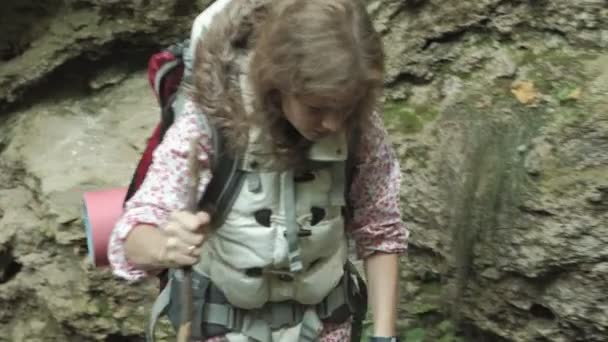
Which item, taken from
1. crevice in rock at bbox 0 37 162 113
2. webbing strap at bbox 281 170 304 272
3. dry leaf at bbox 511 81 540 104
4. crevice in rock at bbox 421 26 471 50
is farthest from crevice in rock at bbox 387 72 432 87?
webbing strap at bbox 281 170 304 272

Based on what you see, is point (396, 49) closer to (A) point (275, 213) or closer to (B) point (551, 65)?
(B) point (551, 65)

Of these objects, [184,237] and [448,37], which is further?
[448,37]

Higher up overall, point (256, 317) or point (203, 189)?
point (203, 189)

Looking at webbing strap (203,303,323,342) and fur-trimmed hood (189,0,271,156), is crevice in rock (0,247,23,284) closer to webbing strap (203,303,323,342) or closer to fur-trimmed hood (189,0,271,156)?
webbing strap (203,303,323,342)

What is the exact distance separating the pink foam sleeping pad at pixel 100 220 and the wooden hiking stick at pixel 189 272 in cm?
61

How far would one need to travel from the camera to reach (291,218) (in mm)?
2057

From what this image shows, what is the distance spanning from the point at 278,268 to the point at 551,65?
1583mm

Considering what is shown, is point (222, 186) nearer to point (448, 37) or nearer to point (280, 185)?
point (280, 185)

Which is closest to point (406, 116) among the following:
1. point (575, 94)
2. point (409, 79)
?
point (409, 79)

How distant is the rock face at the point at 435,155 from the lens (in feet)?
9.63

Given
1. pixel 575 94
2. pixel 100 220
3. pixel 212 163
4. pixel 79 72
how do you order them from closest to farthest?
pixel 212 163, pixel 100 220, pixel 575 94, pixel 79 72

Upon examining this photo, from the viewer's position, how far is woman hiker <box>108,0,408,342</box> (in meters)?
1.84

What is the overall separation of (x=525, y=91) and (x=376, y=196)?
118 centimetres

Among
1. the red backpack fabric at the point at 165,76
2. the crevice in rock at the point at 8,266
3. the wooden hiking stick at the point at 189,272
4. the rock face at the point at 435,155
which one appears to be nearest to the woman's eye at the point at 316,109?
the wooden hiking stick at the point at 189,272
